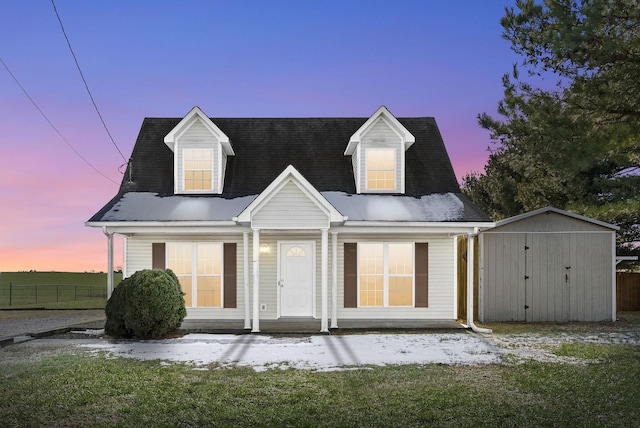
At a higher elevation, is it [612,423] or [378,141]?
[378,141]

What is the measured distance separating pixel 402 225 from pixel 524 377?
21.8 ft

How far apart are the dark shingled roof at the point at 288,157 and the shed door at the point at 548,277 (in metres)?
2.92

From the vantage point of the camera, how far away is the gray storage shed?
17.2m

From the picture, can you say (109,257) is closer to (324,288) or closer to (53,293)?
(324,288)

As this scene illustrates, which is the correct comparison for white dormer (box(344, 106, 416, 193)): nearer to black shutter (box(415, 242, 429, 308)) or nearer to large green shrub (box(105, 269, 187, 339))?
black shutter (box(415, 242, 429, 308))

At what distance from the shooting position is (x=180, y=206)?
1619cm

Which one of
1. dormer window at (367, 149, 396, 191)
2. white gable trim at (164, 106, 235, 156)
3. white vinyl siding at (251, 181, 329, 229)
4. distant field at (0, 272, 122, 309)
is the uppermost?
white gable trim at (164, 106, 235, 156)

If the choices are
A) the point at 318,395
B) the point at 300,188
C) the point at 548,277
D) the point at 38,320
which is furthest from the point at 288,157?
the point at 318,395

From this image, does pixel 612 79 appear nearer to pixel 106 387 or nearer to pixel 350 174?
pixel 350 174

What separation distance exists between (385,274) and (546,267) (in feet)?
16.7

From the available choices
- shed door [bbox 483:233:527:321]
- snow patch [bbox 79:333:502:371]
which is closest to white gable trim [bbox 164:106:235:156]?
snow patch [bbox 79:333:502:371]

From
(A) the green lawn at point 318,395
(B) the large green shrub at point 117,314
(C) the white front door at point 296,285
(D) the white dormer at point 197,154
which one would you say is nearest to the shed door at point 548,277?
(C) the white front door at point 296,285

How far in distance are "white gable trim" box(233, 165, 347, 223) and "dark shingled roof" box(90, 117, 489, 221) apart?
2.77 meters

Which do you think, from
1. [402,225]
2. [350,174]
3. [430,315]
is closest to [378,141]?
[350,174]
